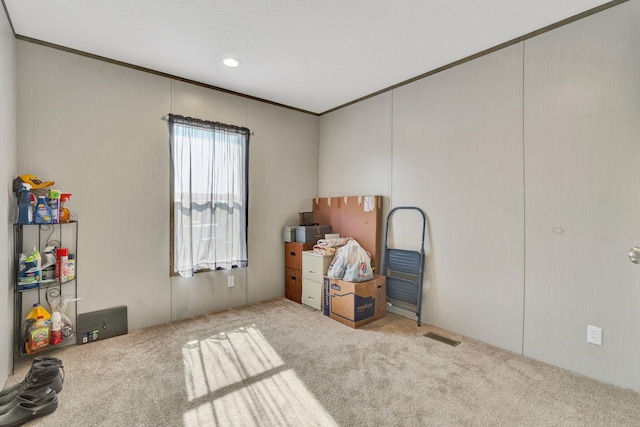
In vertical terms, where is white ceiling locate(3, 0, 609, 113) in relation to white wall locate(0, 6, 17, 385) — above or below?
above

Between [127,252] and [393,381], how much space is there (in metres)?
2.63

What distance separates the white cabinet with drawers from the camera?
3488mm

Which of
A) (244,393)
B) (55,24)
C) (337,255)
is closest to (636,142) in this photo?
(337,255)

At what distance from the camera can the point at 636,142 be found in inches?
76.7

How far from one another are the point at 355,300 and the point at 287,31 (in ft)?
8.08

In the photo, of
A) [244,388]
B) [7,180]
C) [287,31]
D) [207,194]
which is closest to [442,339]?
[244,388]

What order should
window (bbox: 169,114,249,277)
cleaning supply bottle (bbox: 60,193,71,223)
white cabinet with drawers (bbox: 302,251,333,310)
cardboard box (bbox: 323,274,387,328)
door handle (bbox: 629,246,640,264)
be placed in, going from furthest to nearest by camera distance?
white cabinet with drawers (bbox: 302,251,333,310) → window (bbox: 169,114,249,277) → cardboard box (bbox: 323,274,387,328) → cleaning supply bottle (bbox: 60,193,71,223) → door handle (bbox: 629,246,640,264)

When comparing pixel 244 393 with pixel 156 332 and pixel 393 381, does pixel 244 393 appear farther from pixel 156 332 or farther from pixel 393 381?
pixel 156 332

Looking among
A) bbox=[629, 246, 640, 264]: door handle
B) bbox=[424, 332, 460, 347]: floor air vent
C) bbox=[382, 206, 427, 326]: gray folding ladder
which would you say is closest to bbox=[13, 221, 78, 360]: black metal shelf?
bbox=[382, 206, 427, 326]: gray folding ladder

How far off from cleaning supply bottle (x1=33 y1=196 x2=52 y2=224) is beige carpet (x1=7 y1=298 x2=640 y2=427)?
109cm

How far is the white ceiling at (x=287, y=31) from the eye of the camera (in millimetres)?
2072

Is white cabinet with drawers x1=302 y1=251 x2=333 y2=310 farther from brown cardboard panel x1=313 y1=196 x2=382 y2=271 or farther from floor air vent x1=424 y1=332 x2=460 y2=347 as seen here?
floor air vent x1=424 y1=332 x2=460 y2=347

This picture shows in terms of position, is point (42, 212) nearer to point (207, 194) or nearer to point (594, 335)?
point (207, 194)

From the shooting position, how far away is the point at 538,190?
2.37 m
